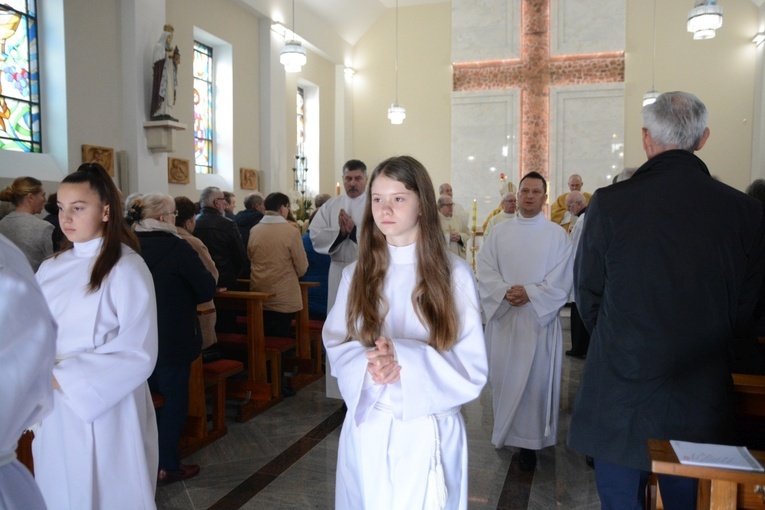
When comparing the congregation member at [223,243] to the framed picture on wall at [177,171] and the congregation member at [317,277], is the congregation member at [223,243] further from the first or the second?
the framed picture on wall at [177,171]

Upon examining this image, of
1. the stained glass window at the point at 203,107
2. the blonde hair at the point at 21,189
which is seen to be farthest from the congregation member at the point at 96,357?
the stained glass window at the point at 203,107

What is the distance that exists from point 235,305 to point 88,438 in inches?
111

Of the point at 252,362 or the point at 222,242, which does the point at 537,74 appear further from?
the point at 252,362

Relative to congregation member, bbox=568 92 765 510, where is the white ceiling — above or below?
above

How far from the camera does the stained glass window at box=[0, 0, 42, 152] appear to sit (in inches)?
244

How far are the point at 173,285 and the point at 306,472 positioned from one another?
134cm

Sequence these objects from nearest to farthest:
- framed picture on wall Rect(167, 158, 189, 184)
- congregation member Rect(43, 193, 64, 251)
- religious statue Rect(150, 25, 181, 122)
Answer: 1. congregation member Rect(43, 193, 64, 251)
2. religious statue Rect(150, 25, 181, 122)
3. framed picture on wall Rect(167, 158, 189, 184)

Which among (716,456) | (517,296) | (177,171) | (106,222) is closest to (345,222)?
(517,296)

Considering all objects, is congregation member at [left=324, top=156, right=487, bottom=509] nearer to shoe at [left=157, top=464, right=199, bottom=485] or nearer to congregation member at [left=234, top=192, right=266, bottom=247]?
shoe at [left=157, top=464, right=199, bottom=485]

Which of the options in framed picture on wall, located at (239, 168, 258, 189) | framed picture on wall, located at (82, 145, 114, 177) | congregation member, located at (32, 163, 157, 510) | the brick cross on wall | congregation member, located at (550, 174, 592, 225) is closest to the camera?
congregation member, located at (32, 163, 157, 510)

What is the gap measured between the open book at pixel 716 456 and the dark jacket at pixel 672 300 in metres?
0.59

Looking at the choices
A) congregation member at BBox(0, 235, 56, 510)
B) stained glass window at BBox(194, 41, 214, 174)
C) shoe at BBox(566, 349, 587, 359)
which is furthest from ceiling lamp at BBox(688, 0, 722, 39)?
congregation member at BBox(0, 235, 56, 510)

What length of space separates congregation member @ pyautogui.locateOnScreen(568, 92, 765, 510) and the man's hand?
2.34m

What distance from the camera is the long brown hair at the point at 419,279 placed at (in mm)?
1902
